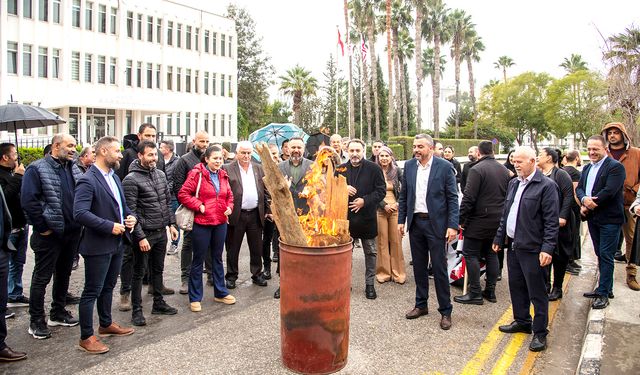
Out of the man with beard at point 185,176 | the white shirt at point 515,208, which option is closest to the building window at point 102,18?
the man with beard at point 185,176

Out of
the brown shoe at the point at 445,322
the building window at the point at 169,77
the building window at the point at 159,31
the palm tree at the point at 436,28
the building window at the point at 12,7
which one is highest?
the palm tree at the point at 436,28

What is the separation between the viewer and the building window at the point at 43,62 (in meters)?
34.1

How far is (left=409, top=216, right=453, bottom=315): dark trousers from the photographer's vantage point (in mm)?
5871

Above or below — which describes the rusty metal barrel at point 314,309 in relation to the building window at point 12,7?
below

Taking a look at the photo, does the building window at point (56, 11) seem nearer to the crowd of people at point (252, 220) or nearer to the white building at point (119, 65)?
the white building at point (119, 65)

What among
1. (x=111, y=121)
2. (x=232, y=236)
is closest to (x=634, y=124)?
(x=232, y=236)

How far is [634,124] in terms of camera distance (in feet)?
58.6

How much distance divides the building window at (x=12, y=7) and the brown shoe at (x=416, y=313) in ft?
120

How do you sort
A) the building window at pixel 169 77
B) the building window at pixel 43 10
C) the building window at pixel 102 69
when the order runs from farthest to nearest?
the building window at pixel 169 77
the building window at pixel 102 69
the building window at pixel 43 10

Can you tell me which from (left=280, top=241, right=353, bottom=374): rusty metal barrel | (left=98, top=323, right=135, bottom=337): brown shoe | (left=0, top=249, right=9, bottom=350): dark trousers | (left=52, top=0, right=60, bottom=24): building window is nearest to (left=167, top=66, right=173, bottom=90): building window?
(left=52, top=0, right=60, bottom=24): building window

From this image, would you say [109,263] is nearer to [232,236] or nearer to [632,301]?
[232,236]

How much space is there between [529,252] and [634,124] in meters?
15.9

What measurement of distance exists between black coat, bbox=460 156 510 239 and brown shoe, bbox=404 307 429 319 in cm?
134

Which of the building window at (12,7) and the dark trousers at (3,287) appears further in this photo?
the building window at (12,7)
